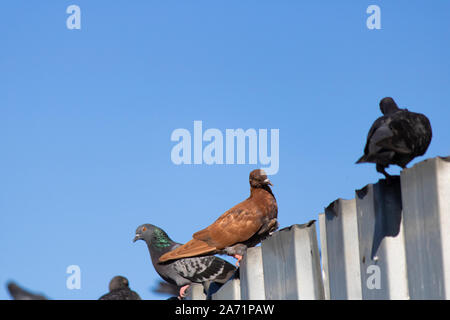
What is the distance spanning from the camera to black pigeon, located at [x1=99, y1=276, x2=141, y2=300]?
316 inches

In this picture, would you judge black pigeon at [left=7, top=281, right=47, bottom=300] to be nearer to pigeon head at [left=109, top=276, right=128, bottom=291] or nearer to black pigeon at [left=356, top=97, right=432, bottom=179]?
pigeon head at [left=109, top=276, right=128, bottom=291]

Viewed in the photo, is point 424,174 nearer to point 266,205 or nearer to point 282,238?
point 282,238

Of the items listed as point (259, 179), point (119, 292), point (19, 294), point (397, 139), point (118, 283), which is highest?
point (259, 179)

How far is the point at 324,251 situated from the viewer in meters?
6.70

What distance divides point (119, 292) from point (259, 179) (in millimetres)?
2661

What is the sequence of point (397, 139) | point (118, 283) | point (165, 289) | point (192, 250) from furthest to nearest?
point (165, 289)
point (192, 250)
point (118, 283)
point (397, 139)

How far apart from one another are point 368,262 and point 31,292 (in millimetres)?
3052

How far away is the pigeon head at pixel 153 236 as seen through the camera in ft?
38.3

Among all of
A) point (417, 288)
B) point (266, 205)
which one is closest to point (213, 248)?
point (266, 205)

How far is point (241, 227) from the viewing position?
30.2 feet

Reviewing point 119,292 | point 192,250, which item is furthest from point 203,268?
point 119,292

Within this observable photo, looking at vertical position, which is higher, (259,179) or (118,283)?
(259,179)

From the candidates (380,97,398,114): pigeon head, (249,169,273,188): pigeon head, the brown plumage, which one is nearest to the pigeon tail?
the brown plumage

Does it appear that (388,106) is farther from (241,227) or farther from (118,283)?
(118,283)
